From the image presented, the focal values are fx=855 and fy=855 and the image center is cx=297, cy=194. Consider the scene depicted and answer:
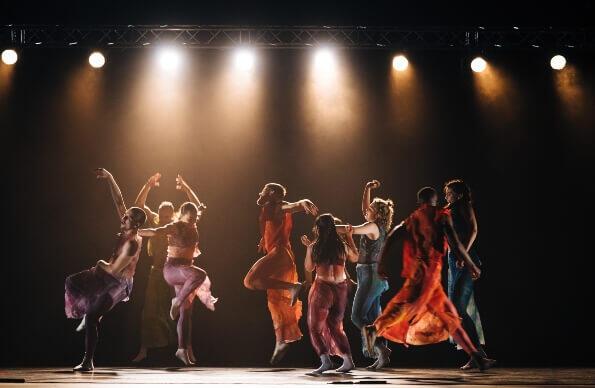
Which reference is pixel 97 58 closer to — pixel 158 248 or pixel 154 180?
pixel 154 180

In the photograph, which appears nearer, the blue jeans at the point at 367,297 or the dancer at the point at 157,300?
the blue jeans at the point at 367,297

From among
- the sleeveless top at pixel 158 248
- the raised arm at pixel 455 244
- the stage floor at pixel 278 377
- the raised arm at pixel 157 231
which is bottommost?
the stage floor at pixel 278 377

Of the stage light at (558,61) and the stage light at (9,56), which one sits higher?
the stage light at (9,56)

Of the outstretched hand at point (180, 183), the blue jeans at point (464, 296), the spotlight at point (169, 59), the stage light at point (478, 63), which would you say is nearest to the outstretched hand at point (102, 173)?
the outstretched hand at point (180, 183)

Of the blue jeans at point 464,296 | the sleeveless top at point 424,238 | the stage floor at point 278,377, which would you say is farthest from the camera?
the blue jeans at point 464,296

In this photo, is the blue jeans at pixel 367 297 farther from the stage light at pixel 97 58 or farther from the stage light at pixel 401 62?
the stage light at pixel 97 58

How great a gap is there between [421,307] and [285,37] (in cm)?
369

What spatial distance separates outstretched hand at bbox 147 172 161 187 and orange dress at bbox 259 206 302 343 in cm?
133

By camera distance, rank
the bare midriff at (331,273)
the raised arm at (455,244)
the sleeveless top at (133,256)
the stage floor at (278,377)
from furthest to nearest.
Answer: the sleeveless top at (133,256), the raised arm at (455,244), the bare midriff at (331,273), the stage floor at (278,377)

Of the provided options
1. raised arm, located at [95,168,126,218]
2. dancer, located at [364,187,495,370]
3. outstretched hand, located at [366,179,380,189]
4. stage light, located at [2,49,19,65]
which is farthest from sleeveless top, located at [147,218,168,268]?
stage light, located at [2,49,19,65]

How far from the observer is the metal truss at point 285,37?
382 inches

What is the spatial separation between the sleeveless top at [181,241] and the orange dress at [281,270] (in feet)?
2.71

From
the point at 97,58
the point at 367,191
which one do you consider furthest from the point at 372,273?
the point at 97,58

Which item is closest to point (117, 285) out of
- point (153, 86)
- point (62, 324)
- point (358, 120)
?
point (62, 324)
